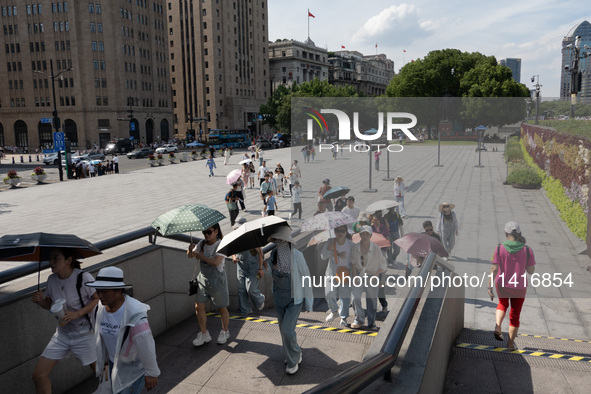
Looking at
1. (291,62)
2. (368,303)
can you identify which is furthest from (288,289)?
(291,62)

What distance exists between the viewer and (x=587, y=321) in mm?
8125

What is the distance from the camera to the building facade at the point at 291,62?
11656 cm

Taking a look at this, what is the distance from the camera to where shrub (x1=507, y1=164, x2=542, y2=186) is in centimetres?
1204

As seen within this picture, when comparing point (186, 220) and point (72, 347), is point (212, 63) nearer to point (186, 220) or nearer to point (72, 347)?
point (186, 220)

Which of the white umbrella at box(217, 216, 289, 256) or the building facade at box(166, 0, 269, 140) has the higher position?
the building facade at box(166, 0, 269, 140)

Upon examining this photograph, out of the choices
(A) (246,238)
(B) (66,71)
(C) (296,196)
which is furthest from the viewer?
(B) (66,71)

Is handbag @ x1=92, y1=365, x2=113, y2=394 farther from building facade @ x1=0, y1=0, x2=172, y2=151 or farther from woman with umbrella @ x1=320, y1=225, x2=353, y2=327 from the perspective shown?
building facade @ x1=0, y1=0, x2=172, y2=151

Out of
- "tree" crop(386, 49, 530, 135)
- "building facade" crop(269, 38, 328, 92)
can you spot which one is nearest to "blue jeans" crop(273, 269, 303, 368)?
"tree" crop(386, 49, 530, 135)

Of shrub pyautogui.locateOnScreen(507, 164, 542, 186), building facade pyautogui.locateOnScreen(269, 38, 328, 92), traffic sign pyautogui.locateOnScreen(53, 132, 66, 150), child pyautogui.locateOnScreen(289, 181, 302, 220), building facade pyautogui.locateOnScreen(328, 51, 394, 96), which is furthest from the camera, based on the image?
building facade pyautogui.locateOnScreen(328, 51, 394, 96)

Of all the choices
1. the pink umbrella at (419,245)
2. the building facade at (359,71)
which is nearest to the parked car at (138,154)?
the pink umbrella at (419,245)

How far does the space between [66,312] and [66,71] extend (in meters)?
81.6

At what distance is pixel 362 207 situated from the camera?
1034 centimetres

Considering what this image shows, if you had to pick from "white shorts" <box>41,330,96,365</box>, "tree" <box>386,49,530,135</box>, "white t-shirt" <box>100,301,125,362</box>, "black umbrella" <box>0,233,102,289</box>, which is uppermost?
"tree" <box>386,49,530,135</box>

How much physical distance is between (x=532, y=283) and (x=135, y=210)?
594 inches
